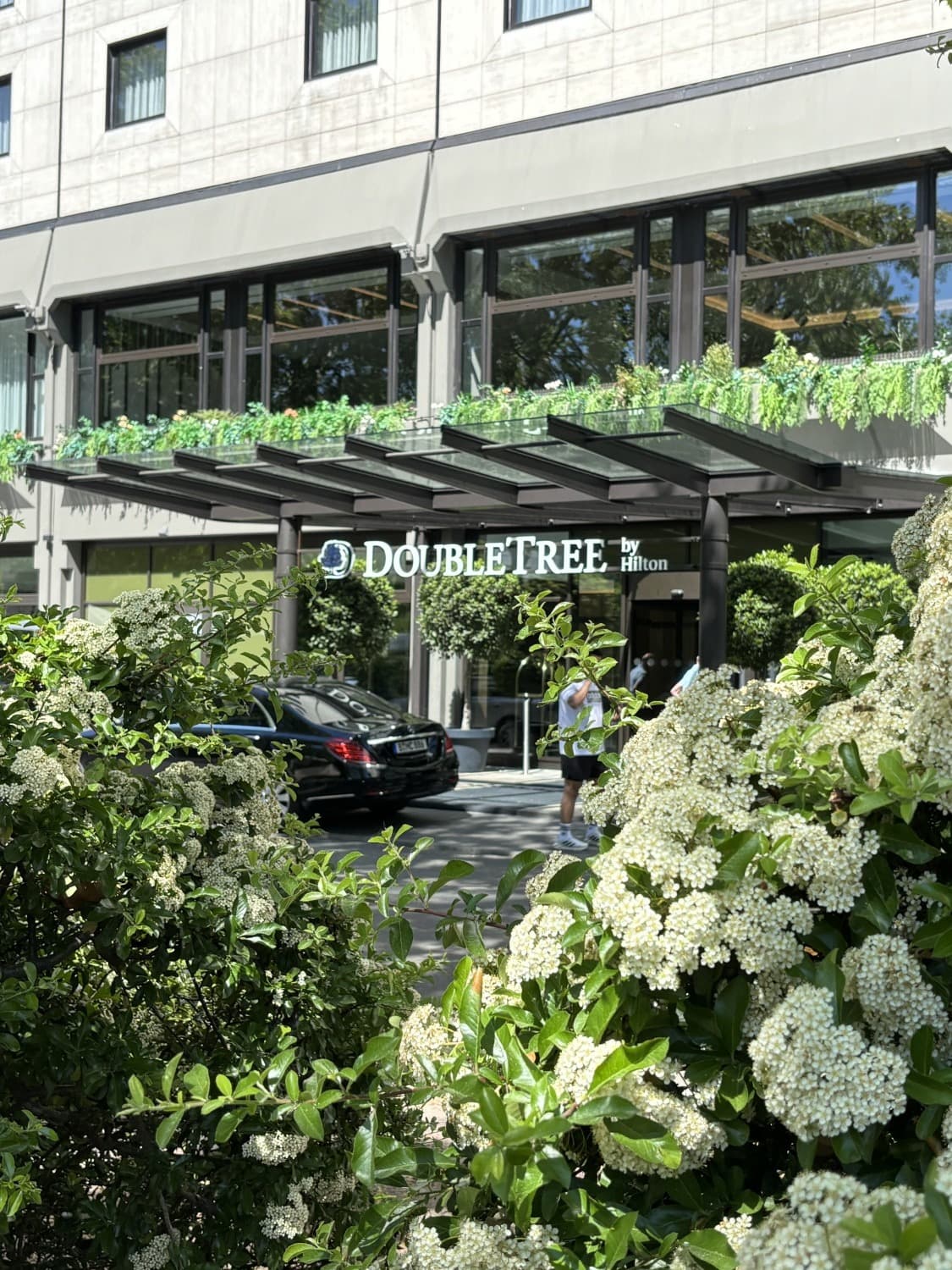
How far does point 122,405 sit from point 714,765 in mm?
28044

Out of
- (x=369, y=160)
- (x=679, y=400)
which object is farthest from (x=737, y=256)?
(x=369, y=160)

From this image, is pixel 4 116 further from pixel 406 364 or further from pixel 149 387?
pixel 406 364

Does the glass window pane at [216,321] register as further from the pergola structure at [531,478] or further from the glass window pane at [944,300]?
the glass window pane at [944,300]

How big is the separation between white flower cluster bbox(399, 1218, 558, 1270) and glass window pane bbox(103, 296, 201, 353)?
26702mm

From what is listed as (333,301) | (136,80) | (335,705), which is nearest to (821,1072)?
(335,705)

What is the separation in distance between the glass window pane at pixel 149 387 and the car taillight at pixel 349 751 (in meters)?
13.7

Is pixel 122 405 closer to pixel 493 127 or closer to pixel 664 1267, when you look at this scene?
pixel 493 127

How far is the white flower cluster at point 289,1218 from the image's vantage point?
8.80 ft

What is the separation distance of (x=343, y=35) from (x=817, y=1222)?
25964 millimetres

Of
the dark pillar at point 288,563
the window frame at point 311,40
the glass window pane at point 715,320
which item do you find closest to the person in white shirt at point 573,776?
the dark pillar at point 288,563

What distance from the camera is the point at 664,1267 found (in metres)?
1.65

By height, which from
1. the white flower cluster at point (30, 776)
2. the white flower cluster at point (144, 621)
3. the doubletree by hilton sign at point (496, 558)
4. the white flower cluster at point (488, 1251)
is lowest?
the white flower cluster at point (488, 1251)

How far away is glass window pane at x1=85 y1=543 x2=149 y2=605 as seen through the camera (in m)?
28.0

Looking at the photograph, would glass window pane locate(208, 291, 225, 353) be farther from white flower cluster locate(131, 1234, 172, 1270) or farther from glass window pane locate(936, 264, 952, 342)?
white flower cluster locate(131, 1234, 172, 1270)
